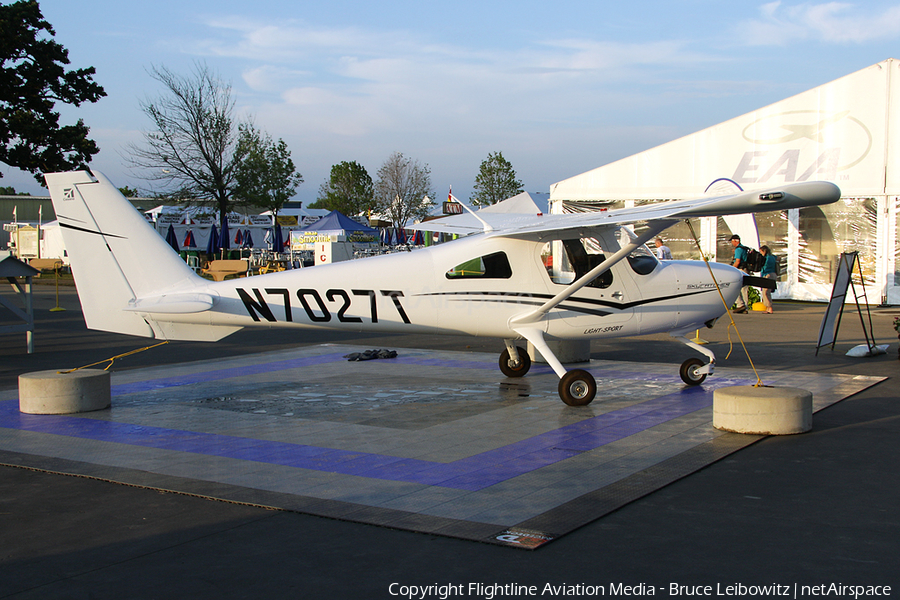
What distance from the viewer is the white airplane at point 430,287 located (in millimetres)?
8789

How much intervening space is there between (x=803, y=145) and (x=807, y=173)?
0.95 m

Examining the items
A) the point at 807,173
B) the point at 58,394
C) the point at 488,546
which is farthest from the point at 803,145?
the point at 488,546

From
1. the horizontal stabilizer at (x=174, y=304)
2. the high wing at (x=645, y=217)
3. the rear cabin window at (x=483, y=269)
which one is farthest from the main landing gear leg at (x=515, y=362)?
the horizontal stabilizer at (x=174, y=304)

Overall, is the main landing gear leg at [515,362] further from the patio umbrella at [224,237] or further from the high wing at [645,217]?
the patio umbrella at [224,237]

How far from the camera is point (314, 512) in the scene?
5.18 metres

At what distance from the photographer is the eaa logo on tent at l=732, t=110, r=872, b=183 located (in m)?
23.6

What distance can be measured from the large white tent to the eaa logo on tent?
0.10ft

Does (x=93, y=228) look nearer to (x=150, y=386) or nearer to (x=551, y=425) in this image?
(x=150, y=386)

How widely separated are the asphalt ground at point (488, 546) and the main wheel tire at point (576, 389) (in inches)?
91.6

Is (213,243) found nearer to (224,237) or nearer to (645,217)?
(224,237)

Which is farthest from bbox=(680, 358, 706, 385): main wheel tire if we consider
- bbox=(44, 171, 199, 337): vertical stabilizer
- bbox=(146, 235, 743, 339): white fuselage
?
bbox=(44, 171, 199, 337): vertical stabilizer

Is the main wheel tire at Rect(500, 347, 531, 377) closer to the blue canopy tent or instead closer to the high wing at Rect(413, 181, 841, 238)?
the high wing at Rect(413, 181, 841, 238)

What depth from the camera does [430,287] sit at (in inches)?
368

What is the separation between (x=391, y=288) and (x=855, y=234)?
67.1 ft
